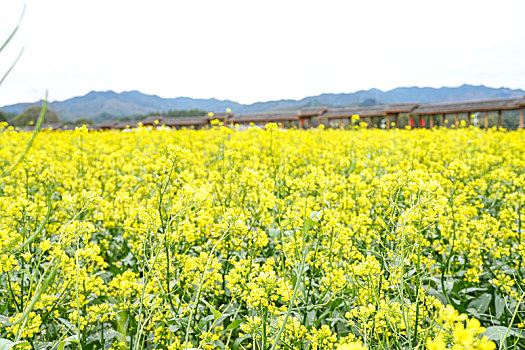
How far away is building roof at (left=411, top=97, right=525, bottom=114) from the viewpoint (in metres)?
16.4

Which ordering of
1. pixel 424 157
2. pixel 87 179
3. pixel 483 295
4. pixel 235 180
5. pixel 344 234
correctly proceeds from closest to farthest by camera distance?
pixel 344 234 < pixel 483 295 < pixel 235 180 < pixel 87 179 < pixel 424 157

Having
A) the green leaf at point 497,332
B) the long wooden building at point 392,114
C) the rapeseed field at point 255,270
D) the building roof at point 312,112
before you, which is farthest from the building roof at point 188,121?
the green leaf at point 497,332

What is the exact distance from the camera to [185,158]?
7.08ft

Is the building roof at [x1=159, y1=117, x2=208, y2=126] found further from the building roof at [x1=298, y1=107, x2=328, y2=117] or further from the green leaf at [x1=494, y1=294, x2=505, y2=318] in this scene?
the green leaf at [x1=494, y1=294, x2=505, y2=318]

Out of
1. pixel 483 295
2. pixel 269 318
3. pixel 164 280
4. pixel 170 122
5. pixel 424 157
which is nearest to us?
pixel 269 318

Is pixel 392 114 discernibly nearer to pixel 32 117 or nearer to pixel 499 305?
pixel 499 305

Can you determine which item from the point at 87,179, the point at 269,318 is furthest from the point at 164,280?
the point at 87,179

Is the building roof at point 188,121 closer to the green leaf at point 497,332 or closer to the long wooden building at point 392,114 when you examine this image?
the long wooden building at point 392,114

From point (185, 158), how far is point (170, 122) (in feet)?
79.9

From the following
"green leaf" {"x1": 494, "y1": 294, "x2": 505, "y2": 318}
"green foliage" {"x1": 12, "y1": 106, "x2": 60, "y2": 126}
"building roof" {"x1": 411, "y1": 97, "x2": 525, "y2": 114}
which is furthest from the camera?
"green foliage" {"x1": 12, "y1": 106, "x2": 60, "y2": 126}

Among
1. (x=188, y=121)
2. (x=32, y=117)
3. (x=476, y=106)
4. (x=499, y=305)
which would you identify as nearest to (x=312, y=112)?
(x=188, y=121)

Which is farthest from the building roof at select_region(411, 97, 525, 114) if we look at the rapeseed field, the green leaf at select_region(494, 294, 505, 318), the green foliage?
the green foliage

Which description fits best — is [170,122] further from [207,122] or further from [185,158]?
[185,158]

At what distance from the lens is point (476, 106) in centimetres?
1778
